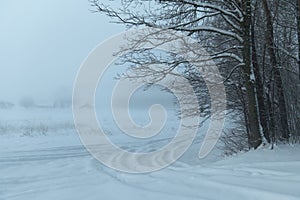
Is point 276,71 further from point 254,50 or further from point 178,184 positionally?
point 178,184

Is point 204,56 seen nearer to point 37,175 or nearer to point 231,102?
point 231,102

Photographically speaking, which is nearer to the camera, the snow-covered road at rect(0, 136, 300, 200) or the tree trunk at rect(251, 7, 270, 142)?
the snow-covered road at rect(0, 136, 300, 200)

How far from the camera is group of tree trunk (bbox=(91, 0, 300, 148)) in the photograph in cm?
1088

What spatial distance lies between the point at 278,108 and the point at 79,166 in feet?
22.0

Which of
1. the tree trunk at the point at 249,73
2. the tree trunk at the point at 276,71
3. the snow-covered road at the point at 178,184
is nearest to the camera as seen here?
the snow-covered road at the point at 178,184

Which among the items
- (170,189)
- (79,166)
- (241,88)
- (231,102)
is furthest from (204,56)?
(170,189)

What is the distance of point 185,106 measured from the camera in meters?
13.9

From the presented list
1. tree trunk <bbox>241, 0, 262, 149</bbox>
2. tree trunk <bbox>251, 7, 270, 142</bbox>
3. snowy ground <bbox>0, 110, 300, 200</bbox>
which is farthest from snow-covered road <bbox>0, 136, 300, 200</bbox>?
tree trunk <bbox>251, 7, 270, 142</bbox>

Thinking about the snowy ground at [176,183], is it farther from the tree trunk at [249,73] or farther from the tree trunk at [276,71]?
the tree trunk at [276,71]

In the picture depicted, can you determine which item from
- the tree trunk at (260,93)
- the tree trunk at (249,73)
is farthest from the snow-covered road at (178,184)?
the tree trunk at (260,93)

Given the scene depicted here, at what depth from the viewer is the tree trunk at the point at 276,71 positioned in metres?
12.2

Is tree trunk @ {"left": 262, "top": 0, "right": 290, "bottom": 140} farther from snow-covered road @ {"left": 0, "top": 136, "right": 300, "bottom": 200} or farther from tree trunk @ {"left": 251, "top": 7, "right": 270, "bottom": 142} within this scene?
snow-covered road @ {"left": 0, "top": 136, "right": 300, "bottom": 200}

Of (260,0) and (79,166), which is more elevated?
(260,0)

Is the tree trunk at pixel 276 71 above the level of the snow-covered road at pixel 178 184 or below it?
above
